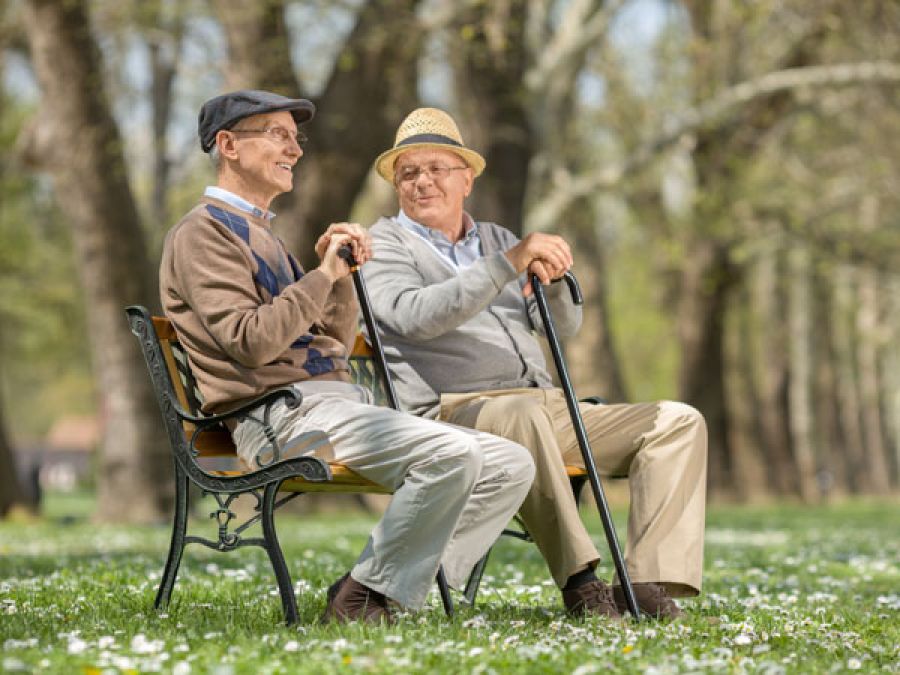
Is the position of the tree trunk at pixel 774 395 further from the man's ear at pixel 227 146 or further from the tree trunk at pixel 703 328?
the man's ear at pixel 227 146

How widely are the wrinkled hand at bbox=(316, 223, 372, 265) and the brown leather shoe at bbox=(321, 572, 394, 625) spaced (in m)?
1.17

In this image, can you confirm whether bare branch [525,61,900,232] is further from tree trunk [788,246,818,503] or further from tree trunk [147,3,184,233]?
tree trunk [788,246,818,503]

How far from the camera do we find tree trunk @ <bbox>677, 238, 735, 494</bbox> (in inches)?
989

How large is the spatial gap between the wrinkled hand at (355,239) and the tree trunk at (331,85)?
9768 millimetres

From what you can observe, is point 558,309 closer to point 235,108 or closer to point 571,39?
point 235,108

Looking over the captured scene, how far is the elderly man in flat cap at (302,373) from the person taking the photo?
4695mm

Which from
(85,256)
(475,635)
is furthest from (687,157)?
(475,635)

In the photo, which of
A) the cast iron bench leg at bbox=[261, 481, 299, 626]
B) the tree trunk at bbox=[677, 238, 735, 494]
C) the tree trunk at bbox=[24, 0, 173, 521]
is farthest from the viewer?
the tree trunk at bbox=[677, 238, 735, 494]

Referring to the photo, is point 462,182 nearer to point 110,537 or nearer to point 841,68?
point 110,537

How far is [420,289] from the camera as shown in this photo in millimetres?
5355

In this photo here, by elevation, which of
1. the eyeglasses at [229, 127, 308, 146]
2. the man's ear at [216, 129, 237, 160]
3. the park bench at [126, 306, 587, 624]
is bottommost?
the park bench at [126, 306, 587, 624]

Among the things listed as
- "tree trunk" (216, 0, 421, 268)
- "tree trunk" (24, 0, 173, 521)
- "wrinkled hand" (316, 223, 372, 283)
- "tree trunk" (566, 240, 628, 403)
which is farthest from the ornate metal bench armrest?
"tree trunk" (566, 240, 628, 403)

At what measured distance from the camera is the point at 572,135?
910 inches

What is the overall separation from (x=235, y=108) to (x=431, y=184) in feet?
3.08
